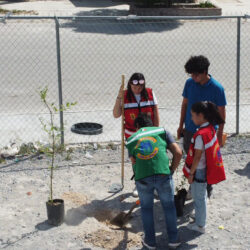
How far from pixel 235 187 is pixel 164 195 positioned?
6.64ft

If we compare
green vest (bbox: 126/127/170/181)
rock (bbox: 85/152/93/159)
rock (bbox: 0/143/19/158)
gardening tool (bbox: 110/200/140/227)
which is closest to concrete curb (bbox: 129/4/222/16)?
rock (bbox: 85/152/93/159)

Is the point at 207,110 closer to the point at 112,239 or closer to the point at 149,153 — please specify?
the point at 149,153

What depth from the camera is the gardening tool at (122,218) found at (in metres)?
5.99

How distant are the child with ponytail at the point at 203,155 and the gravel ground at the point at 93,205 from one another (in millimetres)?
527

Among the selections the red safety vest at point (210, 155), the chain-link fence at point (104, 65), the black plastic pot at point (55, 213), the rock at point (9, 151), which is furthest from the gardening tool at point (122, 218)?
the rock at point (9, 151)

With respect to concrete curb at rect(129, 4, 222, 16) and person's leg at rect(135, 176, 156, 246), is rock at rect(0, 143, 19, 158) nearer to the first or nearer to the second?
person's leg at rect(135, 176, 156, 246)

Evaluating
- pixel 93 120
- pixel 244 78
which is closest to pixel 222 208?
pixel 93 120

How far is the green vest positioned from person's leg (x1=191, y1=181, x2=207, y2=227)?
1.88 ft

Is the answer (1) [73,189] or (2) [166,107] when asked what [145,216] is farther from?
(2) [166,107]

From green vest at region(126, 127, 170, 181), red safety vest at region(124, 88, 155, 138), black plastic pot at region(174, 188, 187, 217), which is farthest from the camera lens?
red safety vest at region(124, 88, 155, 138)

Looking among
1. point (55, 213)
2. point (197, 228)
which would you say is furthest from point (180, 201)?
point (55, 213)

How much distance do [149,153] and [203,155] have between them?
2.20 feet

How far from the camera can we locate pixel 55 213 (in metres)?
5.87

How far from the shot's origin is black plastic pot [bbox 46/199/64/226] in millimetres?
5848
